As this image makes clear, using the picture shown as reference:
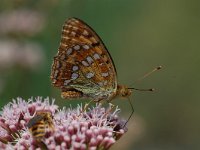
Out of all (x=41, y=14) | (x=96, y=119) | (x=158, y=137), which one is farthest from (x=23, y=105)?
(x=158, y=137)

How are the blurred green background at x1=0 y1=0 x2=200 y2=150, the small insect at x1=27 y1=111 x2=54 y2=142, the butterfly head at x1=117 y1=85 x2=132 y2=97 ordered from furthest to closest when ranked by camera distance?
the blurred green background at x1=0 y1=0 x2=200 y2=150, the butterfly head at x1=117 y1=85 x2=132 y2=97, the small insect at x1=27 y1=111 x2=54 y2=142

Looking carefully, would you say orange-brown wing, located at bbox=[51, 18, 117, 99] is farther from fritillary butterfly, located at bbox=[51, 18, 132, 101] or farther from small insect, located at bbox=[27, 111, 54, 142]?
small insect, located at bbox=[27, 111, 54, 142]

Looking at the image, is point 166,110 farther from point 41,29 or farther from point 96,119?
point 96,119

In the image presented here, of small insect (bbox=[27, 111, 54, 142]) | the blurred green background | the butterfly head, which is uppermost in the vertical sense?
the butterfly head

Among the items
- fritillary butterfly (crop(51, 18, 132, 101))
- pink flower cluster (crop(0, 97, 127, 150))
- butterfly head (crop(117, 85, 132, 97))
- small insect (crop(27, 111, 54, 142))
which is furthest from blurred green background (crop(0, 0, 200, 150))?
small insect (crop(27, 111, 54, 142))

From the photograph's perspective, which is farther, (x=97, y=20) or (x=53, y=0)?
(x=97, y=20)

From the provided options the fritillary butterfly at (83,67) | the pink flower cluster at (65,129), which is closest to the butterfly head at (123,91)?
the fritillary butterfly at (83,67)

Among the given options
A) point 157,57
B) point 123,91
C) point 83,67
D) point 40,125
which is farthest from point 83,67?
point 157,57
